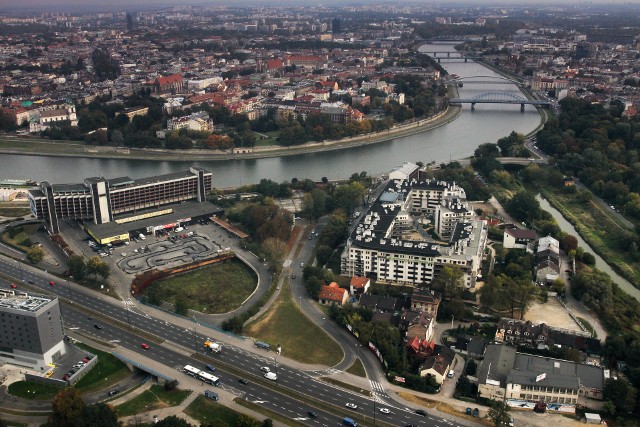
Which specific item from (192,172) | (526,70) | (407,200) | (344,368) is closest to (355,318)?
(344,368)

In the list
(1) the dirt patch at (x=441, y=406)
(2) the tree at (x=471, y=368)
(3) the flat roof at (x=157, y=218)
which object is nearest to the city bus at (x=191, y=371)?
(1) the dirt patch at (x=441, y=406)

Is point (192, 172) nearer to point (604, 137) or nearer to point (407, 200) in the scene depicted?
point (407, 200)

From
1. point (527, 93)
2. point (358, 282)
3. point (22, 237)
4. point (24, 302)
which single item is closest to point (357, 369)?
point (358, 282)

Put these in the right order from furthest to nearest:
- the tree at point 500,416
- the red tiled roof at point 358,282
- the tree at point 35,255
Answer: the tree at point 35,255 < the red tiled roof at point 358,282 < the tree at point 500,416

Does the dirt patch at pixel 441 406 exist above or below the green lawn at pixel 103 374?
below

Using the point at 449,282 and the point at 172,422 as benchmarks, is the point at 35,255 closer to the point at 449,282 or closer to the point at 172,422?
the point at 172,422

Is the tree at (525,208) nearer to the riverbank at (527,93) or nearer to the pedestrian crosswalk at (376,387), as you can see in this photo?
the pedestrian crosswalk at (376,387)
